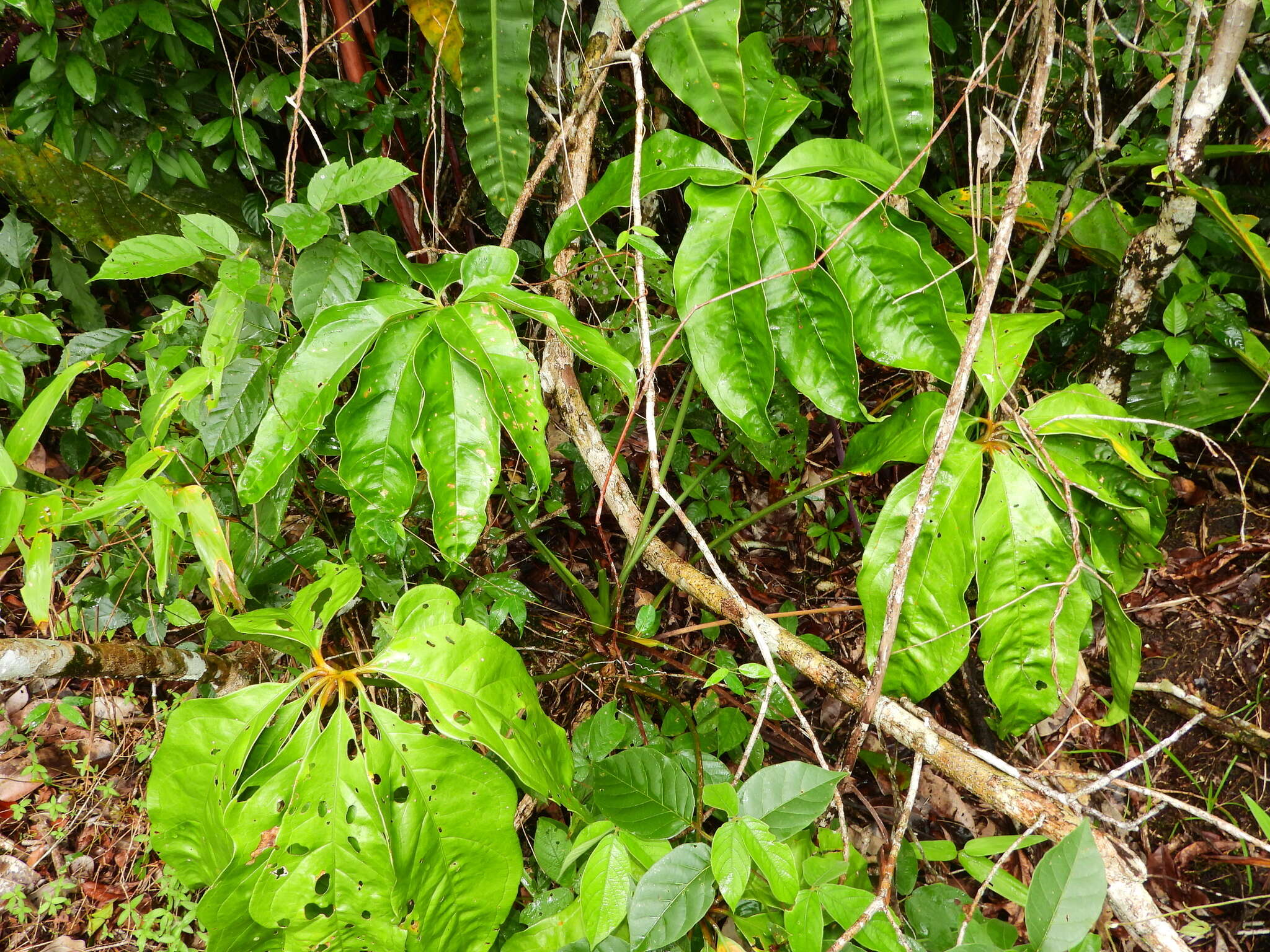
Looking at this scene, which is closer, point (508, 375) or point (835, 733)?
point (508, 375)

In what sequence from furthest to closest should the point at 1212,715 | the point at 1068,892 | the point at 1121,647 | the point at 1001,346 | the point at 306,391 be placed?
1. the point at 1212,715
2. the point at 1121,647
3. the point at 1001,346
4. the point at 306,391
5. the point at 1068,892

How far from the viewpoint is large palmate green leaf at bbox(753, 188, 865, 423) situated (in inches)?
49.3

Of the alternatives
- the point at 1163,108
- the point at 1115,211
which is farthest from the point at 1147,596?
the point at 1163,108

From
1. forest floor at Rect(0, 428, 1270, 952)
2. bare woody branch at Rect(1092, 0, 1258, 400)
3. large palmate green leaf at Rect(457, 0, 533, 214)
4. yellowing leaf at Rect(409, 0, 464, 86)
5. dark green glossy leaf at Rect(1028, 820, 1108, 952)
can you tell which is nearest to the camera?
dark green glossy leaf at Rect(1028, 820, 1108, 952)

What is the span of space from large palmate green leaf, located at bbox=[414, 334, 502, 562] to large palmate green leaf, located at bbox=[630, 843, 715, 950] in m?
0.52

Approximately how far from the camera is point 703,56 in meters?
1.24

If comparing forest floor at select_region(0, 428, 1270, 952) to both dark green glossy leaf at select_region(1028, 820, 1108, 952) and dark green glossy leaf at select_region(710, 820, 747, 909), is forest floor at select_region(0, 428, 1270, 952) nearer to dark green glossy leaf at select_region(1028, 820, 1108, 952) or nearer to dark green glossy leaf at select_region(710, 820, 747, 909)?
dark green glossy leaf at select_region(710, 820, 747, 909)

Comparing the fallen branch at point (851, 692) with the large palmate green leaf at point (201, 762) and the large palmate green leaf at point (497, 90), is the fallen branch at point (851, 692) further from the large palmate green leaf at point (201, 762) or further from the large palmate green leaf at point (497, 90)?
the large palmate green leaf at point (201, 762)

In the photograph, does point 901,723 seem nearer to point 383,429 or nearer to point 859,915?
point 859,915

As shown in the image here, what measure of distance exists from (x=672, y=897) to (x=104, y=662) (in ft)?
3.75

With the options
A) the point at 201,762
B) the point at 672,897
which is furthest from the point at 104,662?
the point at 672,897

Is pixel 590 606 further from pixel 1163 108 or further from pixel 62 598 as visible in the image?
pixel 1163 108

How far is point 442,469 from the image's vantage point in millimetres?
1124

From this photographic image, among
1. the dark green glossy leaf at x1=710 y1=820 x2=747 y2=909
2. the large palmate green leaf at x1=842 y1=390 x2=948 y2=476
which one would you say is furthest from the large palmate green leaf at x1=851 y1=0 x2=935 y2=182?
the dark green glossy leaf at x1=710 y1=820 x2=747 y2=909
